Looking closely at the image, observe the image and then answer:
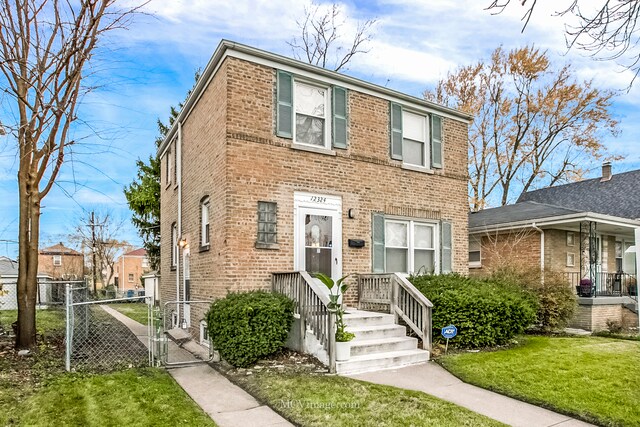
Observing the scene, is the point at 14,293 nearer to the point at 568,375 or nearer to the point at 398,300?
the point at 398,300

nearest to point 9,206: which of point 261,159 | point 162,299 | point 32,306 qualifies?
point 32,306

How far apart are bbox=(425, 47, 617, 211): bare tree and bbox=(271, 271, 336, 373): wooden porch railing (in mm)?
19793

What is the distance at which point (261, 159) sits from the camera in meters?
8.71

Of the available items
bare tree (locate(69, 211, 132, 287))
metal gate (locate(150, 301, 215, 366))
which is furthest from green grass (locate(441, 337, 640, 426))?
bare tree (locate(69, 211, 132, 287))

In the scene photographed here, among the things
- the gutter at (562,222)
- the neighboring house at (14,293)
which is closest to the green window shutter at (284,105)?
the gutter at (562,222)

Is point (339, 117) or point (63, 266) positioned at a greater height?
point (339, 117)

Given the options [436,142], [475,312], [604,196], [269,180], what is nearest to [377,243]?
[475,312]

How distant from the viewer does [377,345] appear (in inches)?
293

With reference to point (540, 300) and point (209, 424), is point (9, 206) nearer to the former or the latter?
point (209, 424)

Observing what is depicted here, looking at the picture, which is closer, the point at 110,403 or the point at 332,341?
the point at 110,403

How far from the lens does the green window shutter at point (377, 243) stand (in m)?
9.92

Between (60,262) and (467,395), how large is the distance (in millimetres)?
49065

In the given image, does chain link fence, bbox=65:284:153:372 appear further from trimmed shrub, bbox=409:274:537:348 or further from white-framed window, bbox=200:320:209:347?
trimmed shrub, bbox=409:274:537:348

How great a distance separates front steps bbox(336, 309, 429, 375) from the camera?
694 cm
